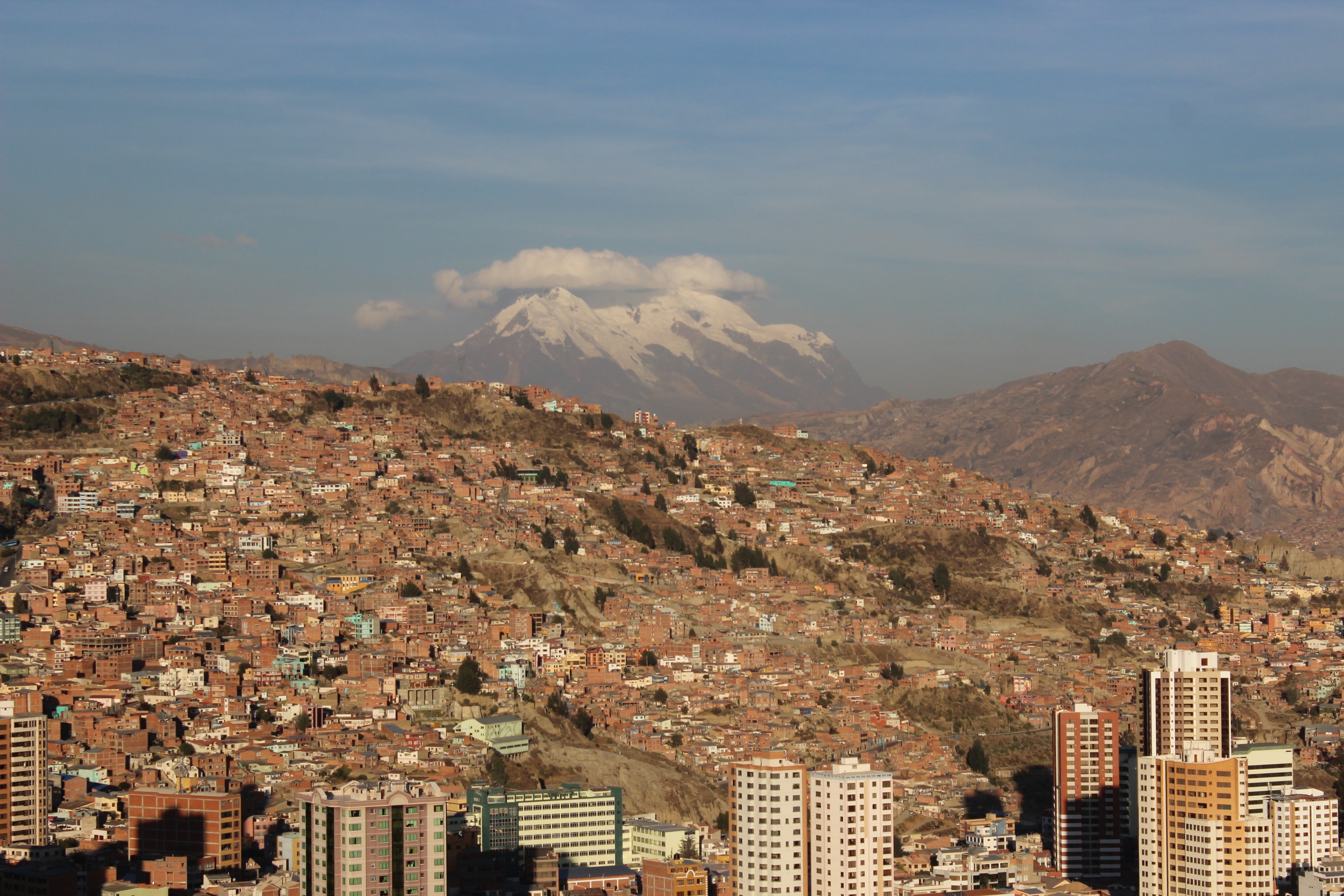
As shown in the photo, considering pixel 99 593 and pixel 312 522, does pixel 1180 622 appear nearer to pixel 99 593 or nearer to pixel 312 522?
pixel 312 522

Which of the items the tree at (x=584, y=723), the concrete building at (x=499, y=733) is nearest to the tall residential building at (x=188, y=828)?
the concrete building at (x=499, y=733)

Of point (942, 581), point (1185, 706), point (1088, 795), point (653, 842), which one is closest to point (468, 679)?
point (653, 842)

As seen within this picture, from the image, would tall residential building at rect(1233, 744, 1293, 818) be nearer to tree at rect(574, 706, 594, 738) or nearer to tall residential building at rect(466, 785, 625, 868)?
tall residential building at rect(466, 785, 625, 868)

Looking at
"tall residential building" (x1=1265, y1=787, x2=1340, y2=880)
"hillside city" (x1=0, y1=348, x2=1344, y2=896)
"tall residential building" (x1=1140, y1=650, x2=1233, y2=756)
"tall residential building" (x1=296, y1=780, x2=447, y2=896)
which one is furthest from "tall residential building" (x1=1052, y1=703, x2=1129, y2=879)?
"tall residential building" (x1=296, y1=780, x2=447, y2=896)

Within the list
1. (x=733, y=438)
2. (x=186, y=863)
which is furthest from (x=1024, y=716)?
(x=733, y=438)

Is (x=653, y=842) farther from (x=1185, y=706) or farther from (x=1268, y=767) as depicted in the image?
(x=1268, y=767)

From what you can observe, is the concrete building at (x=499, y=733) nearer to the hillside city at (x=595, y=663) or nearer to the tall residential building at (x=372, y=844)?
the hillside city at (x=595, y=663)
